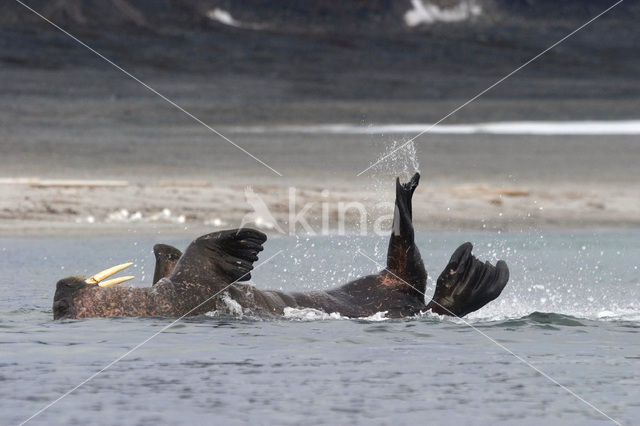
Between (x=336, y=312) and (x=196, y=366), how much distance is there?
7.97 feet

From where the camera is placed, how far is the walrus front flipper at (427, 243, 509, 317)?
1350 cm

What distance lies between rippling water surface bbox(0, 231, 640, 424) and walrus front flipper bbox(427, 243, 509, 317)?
0.61 feet

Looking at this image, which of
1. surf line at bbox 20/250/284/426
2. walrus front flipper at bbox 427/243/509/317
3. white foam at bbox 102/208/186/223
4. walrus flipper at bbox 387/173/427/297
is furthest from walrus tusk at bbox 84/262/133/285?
white foam at bbox 102/208/186/223

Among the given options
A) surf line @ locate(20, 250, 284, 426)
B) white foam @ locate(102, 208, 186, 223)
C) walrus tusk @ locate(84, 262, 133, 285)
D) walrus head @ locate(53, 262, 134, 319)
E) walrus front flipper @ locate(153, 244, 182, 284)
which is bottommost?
surf line @ locate(20, 250, 284, 426)

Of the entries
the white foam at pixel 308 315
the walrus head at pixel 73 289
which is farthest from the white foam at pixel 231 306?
the walrus head at pixel 73 289

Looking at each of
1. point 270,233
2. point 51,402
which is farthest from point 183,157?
point 51,402

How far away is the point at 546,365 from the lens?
37.9ft

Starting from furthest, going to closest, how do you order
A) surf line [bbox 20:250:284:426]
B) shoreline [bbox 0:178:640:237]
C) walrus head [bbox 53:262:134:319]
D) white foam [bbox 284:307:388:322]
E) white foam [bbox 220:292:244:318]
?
Result: 1. shoreline [bbox 0:178:640:237]
2. white foam [bbox 284:307:388:322]
3. white foam [bbox 220:292:244:318]
4. walrus head [bbox 53:262:134:319]
5. surf line [bbox 20:250:284:426]

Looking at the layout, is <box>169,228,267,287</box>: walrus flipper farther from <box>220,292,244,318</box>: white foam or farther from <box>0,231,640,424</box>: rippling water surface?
<box>0,231,640,424</box>: rippling water surface

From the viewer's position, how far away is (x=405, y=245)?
13.3 metres

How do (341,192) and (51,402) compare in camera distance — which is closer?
(51,402)

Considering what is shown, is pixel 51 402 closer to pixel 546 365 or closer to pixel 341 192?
pixel 546 365

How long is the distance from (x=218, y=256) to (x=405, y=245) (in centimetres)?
183

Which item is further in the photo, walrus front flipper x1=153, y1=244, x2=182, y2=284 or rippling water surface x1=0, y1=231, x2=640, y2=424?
walrus front flipper x1=153, y1=244, x2=182, y2=284
